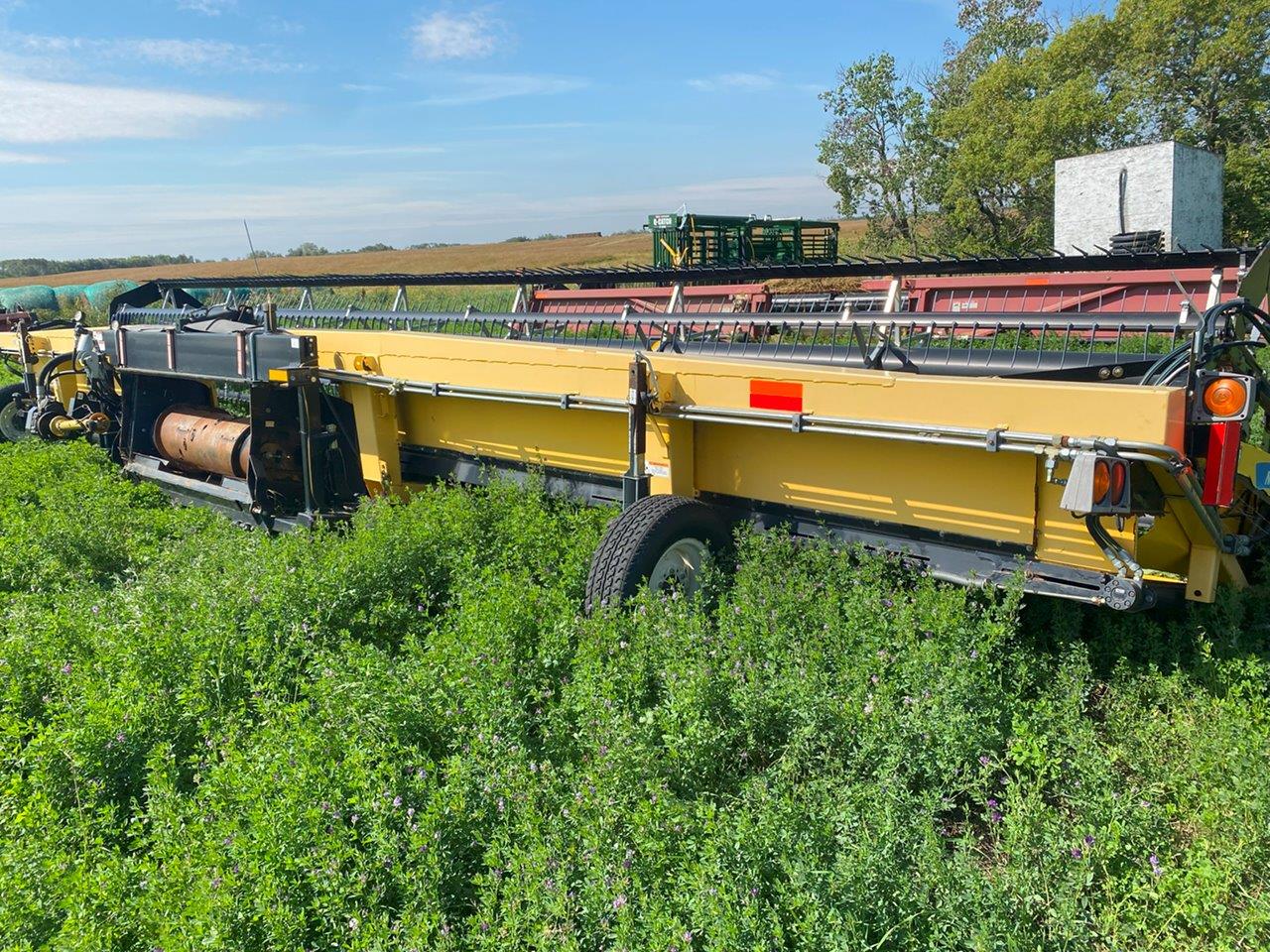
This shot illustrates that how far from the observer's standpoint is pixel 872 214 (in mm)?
36062

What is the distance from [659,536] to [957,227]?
99.9 ft

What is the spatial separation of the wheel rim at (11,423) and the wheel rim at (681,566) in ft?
27.8

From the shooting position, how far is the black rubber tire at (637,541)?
13.0 ft

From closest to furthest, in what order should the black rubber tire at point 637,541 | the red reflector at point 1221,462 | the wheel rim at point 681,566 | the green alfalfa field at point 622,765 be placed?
the green alfalfa field at point 622,765
the red reflector at point 1221,462
the black rubber tire at point 637,541
the wheel rim at point 681,566

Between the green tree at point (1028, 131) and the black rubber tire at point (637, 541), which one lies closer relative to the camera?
the black rubber tire at point (637, 541)

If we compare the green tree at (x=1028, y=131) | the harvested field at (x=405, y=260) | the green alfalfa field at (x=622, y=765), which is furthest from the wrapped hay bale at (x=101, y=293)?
the green alfalfa field at (x=622, y=765)

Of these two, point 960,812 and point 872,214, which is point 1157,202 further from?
point 960,812

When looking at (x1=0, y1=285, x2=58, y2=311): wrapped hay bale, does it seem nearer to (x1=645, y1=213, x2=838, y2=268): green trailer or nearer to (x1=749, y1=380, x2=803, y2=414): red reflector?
(x1=645, y1=213, x2=838, y2=268): green trailer

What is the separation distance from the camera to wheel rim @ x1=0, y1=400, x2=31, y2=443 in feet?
32.1

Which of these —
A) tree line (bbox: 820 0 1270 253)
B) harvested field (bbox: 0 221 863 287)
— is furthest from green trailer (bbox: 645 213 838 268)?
harvested field (bbox: 0 221 863 287)

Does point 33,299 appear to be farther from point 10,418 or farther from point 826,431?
point 826,431

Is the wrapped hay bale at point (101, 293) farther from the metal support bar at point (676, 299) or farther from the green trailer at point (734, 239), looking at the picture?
the metal support bar at point (676, 299)

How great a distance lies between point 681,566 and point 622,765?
65.4 inches

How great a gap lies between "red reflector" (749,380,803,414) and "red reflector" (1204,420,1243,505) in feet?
5.00
